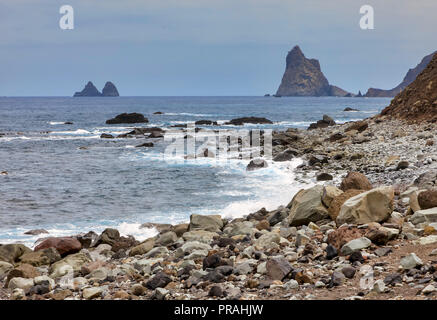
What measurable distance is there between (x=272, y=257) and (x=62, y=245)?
6.37 meters

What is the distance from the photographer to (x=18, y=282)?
29.3 feet

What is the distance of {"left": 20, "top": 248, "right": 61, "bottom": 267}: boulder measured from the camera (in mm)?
11242

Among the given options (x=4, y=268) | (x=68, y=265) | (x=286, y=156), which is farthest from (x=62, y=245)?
(x=286, y=156)

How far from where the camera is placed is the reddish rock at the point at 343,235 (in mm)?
8320

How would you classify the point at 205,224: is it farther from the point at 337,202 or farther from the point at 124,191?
the point at 124,191

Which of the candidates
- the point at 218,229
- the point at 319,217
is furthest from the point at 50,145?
the point at 319,217

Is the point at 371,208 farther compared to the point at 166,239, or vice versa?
the point at 166,239

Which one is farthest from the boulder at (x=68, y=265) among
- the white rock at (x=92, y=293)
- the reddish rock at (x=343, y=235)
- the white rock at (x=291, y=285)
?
the reddish rock at (x=343, y=235)

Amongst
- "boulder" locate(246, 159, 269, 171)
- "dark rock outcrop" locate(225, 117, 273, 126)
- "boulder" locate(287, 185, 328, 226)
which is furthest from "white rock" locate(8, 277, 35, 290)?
"dark rock outcrop" locate(225, 117, 273, 126)

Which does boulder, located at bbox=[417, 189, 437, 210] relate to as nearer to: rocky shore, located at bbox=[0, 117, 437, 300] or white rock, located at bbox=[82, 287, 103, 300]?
rocky shore, located at bbox=[0, 117, 437, 300]

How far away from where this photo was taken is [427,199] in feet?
32.6

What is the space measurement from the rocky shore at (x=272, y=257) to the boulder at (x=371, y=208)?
→ 0.06 feet

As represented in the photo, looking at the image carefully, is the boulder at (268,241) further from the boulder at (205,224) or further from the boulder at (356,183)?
the boulder at (356,183)
